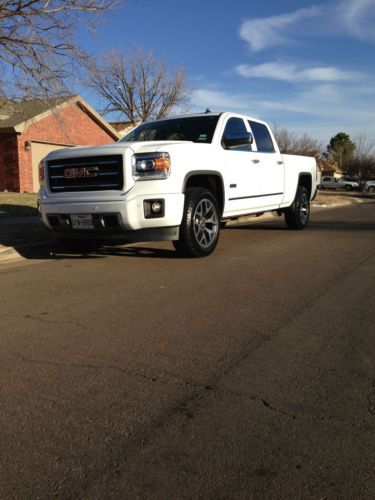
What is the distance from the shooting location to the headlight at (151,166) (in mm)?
6152

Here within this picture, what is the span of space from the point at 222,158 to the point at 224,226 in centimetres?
482

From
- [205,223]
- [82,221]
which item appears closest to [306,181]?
[205,223]

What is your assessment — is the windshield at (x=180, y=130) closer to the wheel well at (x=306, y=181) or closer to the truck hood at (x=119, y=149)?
the truck hood at (x=119, y=149)

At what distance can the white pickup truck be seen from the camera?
6199 millimetres

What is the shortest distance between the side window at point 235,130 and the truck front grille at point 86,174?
191 centimetres

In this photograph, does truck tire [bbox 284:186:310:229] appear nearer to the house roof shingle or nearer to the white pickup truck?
the white pickup truck

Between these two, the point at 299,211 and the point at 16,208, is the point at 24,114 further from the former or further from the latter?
the point at 299,211

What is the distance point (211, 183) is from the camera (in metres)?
7.24

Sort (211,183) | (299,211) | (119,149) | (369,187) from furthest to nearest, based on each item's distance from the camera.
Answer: (369,187) < (299,211) < (211,183) < (119,149)

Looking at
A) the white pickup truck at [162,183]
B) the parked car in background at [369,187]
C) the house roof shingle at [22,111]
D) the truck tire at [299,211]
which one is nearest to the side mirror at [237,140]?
the white pickup truck at [162,183]

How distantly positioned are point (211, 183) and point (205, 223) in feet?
2.04

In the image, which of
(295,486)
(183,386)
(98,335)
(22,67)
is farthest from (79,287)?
(22,67)

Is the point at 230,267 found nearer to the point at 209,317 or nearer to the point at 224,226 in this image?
the point at 209,317

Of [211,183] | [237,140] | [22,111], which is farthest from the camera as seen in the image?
[22,111]
